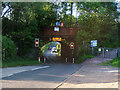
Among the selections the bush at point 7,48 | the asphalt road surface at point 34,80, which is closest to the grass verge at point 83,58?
the bush at point 7,48

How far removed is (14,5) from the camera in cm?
2470

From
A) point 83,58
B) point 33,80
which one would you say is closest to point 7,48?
point 83,58

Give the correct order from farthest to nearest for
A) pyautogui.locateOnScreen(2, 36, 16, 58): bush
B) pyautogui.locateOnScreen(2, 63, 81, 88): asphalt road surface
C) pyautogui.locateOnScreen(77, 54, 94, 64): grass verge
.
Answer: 1. pyautogui.locateOnScreen(77, 54, 94, 64): grass verge
2. pyautogui.locateOnScreen(2, 36, 16, 58): bush
3. pyautogui.locateOnScreen(2, 63, 81, 88): asphalt road surface

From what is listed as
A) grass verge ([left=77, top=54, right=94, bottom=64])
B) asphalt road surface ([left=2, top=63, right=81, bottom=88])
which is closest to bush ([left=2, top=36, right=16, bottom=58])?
asphalt road surface ([left=2, top=63, right=81, bottom=88])

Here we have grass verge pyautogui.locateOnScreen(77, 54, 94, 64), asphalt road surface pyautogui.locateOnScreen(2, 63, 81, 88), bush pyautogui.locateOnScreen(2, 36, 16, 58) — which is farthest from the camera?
grass verge pyautogui.locateOnScreen(77, 54, 94, 64)

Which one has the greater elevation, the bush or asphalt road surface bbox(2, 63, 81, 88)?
the bush

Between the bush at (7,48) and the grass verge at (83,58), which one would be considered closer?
the bush at (7,48)

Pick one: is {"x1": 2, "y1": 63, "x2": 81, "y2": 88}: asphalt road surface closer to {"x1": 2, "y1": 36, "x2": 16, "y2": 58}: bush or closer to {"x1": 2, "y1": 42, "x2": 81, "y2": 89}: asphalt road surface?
{"x1": 2, "y1": 42, "x2": 81, "y2": 89}: asphalt road surface

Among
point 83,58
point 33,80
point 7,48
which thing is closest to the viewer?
point 33,80

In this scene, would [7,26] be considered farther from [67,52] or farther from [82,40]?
[67,52]

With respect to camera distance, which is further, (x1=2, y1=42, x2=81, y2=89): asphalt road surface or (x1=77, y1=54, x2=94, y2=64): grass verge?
(x1=77, y1=54, x2=94, y2=64): grass verge

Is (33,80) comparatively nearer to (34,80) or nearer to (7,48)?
(34,80)

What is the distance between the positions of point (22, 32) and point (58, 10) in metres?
9.53

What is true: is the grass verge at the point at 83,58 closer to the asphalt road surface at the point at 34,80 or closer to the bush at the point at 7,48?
the bush at the point at 7,48
